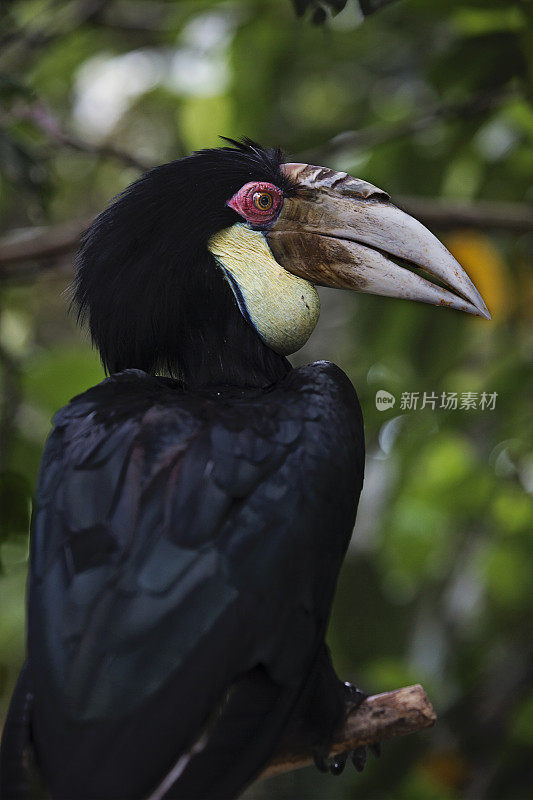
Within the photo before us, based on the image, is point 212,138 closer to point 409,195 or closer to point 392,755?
point 409,195

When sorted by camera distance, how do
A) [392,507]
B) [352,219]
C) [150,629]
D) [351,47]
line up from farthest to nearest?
[351,47] < [392,507] < [352,219] < [150,629]

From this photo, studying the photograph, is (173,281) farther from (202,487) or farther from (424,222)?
(424,222)

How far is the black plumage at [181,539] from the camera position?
1.21 m

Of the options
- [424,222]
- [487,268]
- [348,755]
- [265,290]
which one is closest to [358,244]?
[265,290]

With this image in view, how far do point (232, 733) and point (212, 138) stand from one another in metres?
1.79

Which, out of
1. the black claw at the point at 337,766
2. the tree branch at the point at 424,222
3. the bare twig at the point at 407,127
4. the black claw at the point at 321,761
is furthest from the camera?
the bare twig at the point at 407,127

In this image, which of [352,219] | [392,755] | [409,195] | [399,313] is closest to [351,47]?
[409,195]

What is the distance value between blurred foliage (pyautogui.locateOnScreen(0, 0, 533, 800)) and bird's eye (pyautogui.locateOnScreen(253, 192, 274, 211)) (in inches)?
30.3

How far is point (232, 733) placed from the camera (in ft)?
4.15

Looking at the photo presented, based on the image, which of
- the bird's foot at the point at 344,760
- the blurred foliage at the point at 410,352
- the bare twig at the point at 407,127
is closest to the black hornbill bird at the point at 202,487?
the bird's foot at the point at 344,760

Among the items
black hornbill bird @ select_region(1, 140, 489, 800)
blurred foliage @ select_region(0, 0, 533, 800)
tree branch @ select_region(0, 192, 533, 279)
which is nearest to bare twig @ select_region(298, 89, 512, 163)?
blurred foliage @ select_region(0, 0, 533, 800)

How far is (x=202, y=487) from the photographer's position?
4.38ft

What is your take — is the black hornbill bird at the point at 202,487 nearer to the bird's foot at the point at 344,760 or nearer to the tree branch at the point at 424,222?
the bird's foot at the point at 344,760

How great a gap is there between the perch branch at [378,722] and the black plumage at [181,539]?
0.03 metres
